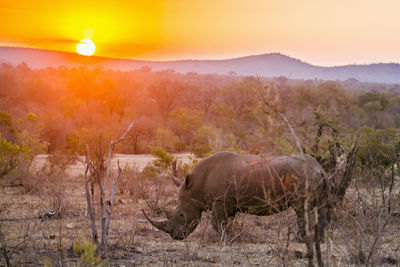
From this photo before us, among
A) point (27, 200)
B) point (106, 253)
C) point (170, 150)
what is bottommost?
point (170, 150)

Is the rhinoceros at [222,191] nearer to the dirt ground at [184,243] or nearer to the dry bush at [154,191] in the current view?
the dirt ground at [184,243]

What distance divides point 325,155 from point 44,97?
43836 mm

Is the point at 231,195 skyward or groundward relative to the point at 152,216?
skyward

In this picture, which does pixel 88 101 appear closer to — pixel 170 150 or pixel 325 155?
pixel 170 150

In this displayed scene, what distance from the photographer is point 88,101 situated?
48375 millimetres

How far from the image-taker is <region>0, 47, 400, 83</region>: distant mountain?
162500 mm

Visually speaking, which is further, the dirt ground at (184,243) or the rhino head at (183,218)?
the rhino head at (183,218)

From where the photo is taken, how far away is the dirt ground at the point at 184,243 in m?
6.57

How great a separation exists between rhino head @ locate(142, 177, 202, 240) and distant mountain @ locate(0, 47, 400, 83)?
14700 cm

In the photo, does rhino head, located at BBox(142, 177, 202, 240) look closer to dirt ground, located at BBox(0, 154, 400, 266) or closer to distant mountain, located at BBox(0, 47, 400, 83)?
dirt ground, located at BBox(0, 154, 400, 266)

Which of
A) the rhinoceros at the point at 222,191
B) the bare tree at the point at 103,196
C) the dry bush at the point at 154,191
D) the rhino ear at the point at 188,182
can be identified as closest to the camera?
the bare tree at the point at 103,196

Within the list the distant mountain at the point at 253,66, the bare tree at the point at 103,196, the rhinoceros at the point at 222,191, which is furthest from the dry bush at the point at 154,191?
the distant mountain at the point at 253,66

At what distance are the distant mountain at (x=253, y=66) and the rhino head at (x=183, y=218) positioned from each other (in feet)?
482

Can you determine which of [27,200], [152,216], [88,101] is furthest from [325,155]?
[88,101]
